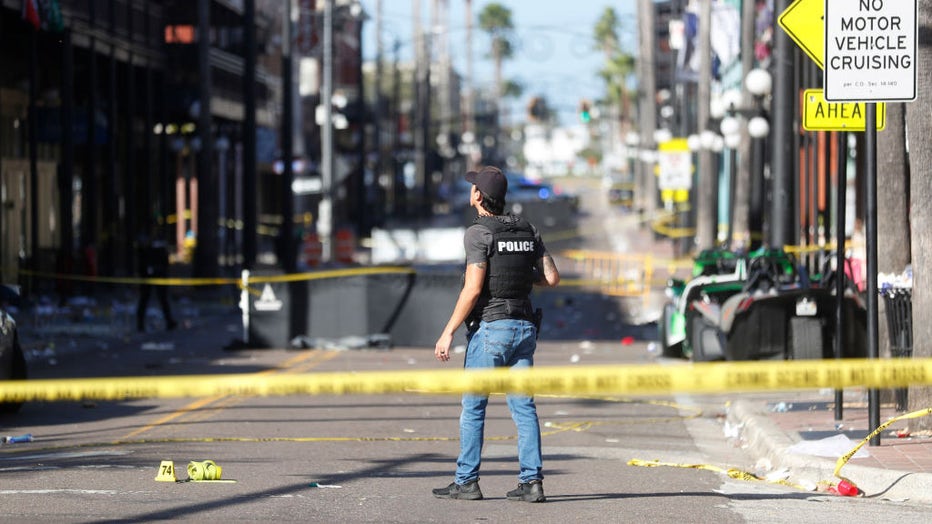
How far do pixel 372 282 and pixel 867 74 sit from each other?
38.6ft

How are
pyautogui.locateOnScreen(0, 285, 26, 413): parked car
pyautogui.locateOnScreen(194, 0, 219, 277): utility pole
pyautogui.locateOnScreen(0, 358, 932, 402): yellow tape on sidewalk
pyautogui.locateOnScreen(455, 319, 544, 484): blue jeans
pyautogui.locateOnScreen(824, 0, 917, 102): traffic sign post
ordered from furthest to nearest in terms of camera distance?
pyautogui.locateOnScreen(194, 0, 219, 277): utility pole, pyautogui.locateOnScreen(0, 285, 26, 413): parked car, pyautogui.locateOnScreen(824, 0, 917, 102): traffic sign post, pyautogui.locateOnScreen(455, 319, 544, 484): blue jeans, pyautogui.locateOnScreen(0, 358, 932, 402): yellow tape on sidewalk

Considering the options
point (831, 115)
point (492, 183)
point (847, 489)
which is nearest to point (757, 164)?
point (831, 115)

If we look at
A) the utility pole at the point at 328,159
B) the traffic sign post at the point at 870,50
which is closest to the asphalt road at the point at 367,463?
the traffic sign post at the point at 870,50

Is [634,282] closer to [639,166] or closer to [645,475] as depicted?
[645,475]

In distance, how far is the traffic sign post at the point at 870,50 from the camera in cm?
1100

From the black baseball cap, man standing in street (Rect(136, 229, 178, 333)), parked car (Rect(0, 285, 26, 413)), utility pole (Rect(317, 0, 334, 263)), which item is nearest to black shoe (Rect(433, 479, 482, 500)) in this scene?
the black baseball cap

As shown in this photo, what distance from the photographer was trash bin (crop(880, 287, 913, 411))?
41.6 feet

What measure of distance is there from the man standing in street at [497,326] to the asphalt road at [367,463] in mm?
170

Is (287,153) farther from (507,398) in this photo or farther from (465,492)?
(507,398)

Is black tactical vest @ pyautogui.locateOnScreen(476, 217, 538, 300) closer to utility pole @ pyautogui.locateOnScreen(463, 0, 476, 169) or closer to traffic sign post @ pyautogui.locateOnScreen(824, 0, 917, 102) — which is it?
traffic sign post @ pyautogui.locateOnScreen(824, 0, 917, 102)

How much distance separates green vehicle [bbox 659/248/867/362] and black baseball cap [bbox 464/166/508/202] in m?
6.78

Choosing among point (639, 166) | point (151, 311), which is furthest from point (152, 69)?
point (639, 166)

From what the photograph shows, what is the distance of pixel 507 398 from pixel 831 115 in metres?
4.76

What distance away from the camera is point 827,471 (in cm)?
1055
